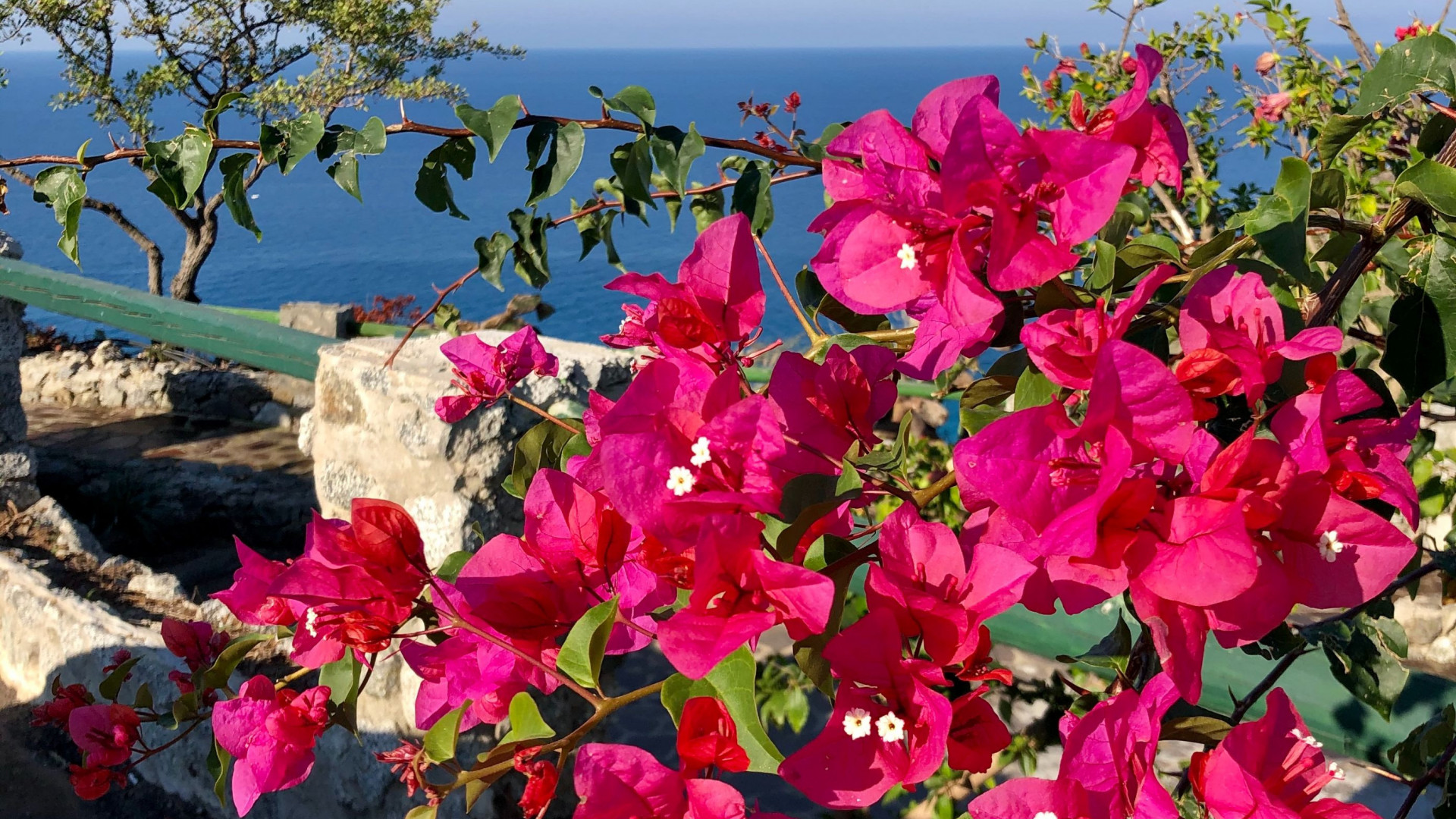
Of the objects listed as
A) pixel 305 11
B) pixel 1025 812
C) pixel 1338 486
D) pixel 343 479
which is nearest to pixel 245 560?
pixel 1025 812

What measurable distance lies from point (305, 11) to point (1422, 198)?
23.0 feet

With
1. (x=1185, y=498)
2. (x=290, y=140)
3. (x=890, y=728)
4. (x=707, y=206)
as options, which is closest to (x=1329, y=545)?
(x=1185, y=498)

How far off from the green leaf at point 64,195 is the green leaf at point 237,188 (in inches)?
3.4

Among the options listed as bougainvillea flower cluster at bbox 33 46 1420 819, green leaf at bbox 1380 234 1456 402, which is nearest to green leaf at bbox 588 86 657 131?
bougainvillea flower cluster at bbox 33 46 1420 819

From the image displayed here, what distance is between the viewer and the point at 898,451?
1.60 ft

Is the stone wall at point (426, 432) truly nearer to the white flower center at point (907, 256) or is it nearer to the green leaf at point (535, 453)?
the green leaf at point (535, 453)

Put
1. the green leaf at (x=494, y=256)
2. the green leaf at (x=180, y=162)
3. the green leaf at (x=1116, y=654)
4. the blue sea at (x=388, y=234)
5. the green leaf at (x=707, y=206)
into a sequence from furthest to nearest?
the blue sea at (x=388, y=234) → the green leaf at (x=707, y=206) → the green leaf at (x=494, y=256) → the green leaf at (x=180, y=162) → the green leaf at (x=1116, y=654)

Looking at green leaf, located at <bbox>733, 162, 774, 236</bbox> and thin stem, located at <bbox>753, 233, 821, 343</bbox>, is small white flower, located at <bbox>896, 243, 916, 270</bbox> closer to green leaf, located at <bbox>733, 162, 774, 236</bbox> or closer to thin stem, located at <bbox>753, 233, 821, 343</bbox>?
thin stem, located at <bbox>753, 233, 821, 343</bbox>

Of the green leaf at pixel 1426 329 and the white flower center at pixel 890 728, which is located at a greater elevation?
the green leaf at pixel 1426 329

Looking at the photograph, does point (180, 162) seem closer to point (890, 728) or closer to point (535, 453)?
point (535, 453)

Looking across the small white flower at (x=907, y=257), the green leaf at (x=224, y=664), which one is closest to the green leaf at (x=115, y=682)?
the green leaf at (x=224, y=664)

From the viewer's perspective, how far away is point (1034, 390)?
1.47 ft

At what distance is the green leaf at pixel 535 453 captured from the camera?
62 centimetres

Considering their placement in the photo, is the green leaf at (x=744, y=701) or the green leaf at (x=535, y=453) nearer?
the green leaf at (x=744, y=701)
